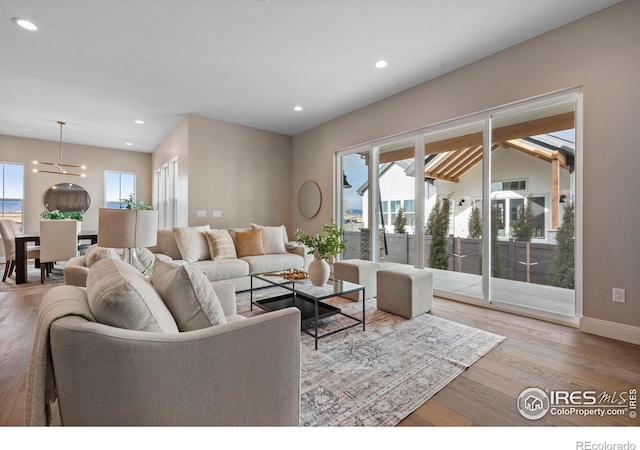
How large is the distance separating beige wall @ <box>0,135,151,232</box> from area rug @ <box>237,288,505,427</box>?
7.08m

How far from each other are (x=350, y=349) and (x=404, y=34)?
2.84 meters

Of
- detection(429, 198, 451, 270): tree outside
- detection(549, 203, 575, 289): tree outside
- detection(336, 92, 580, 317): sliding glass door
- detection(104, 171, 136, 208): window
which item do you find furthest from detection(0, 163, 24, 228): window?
detection(549, 203, 575, 289): tree outside

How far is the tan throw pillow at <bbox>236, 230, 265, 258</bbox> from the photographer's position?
4.14 metres

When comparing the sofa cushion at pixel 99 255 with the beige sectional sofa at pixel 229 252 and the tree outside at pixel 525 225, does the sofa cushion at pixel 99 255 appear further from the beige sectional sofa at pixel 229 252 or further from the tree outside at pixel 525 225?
the tree outside at pixel 525 225

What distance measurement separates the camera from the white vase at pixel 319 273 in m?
2.68

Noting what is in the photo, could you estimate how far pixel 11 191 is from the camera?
6.08m

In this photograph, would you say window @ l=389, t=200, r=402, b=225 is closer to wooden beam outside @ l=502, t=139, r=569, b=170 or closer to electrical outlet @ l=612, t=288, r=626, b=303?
wooden beam outside @ l=502, t=139, r=569, b=170

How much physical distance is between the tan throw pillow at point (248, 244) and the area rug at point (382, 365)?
5.89 ft

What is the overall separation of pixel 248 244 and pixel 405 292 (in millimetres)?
2357

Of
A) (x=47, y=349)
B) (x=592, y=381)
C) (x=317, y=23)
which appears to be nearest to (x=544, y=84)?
(x=317, y=23)

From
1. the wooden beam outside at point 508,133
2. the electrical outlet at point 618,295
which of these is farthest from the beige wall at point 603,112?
the wooden beam outside at point 508,133

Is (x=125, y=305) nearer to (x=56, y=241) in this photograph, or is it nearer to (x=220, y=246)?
(x=220, y=246)

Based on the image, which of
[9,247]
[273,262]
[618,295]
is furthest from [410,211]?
[9,247]

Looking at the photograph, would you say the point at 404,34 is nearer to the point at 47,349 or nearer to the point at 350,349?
the point at 350,349
